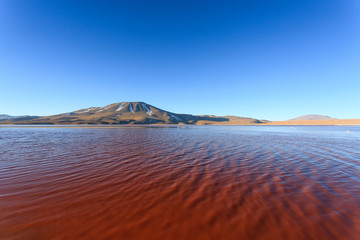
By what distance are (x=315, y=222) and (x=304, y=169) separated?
5.80m

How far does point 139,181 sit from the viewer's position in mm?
6590

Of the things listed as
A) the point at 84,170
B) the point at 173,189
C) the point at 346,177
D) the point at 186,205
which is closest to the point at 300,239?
the point at 186,205

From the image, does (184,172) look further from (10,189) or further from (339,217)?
(10,189)

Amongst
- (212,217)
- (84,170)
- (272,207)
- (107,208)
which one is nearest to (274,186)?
(272,207)

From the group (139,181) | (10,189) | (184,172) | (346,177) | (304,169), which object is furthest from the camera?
(304,169)

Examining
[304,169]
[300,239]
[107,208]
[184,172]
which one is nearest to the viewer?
[300,239]

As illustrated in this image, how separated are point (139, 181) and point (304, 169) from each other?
31.3 feet

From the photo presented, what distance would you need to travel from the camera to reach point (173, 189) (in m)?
5.87

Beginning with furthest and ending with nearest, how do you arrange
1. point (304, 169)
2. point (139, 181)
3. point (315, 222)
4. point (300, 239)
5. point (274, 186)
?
point (304, 169)
point (139, 181)
point (274, 186)
point (315, 222)
point (300, 239)

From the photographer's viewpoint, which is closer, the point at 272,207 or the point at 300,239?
the point at 300,239

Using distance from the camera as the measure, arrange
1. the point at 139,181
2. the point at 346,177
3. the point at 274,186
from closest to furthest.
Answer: the point at 274,186, the point at 139,181, the point at 346,177

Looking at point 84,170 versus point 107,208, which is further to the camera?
point 84,170

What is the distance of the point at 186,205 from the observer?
4.76 metres

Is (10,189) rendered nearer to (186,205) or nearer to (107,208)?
(107,208)
